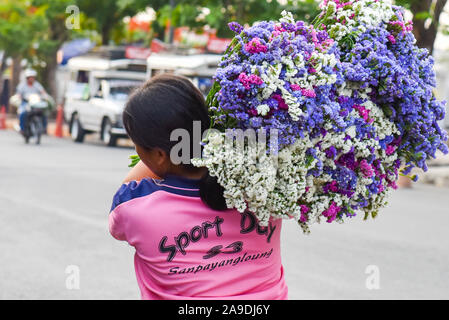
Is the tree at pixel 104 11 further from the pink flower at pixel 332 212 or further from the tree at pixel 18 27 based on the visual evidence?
the pink flower at pixel 332 212

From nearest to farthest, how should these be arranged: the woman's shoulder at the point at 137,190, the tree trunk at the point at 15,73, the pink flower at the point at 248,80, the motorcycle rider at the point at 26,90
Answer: the pink flower at the point at 248,80 < the woman's shoulder at the point at 137,190 < the motorcycle rider at the point at 26,90 < the tree trunk at the point at 15,73

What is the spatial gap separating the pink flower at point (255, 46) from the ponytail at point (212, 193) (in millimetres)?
327

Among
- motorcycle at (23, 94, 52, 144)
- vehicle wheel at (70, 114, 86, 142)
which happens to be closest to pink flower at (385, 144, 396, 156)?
motorcycle at (23, 94, 52, 144)

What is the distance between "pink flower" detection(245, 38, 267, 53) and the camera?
1885 millimetres

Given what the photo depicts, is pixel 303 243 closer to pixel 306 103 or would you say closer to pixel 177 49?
pixel 306 103

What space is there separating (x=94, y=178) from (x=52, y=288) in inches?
261

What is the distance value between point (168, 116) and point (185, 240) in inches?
12.5

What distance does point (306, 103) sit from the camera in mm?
1874

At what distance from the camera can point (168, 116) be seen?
75.0 inches

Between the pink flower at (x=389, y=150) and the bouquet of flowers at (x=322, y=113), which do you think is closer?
the bouquet of flowers at (x=322, y=113)

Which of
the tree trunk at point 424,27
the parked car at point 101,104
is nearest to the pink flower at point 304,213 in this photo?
the tree trunk at point 424,27

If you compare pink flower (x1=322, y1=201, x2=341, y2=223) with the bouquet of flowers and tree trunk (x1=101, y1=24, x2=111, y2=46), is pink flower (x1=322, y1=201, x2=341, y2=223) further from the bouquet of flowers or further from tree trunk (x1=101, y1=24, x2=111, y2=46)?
tree trunk (x1=101, y1=24, x2=111, y2=46)

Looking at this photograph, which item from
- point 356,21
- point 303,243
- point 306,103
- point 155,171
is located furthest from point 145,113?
point 303,243

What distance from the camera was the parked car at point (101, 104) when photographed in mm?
19641
